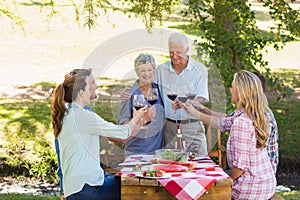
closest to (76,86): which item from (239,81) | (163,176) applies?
(163,176)

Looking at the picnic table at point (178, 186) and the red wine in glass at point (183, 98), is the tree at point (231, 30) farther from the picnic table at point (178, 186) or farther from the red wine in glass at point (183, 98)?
the picnic table at point (178, 186)

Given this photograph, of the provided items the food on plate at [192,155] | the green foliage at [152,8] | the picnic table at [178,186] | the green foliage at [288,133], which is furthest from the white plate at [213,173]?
the green foliage at [288,133]

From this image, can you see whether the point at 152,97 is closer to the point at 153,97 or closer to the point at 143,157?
the point at 153,97

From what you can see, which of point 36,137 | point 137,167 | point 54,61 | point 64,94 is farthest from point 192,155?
point 54,61

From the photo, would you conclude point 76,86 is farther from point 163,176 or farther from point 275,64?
point 275,64

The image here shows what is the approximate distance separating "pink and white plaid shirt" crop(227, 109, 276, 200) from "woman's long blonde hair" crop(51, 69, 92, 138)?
92 cm

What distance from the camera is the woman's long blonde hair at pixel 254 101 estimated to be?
3148 millimetres

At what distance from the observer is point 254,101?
3195 mm

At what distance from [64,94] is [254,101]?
1098 millimetres

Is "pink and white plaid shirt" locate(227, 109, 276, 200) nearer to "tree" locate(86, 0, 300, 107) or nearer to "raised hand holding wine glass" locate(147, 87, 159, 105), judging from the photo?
"raised hand holding wine glass" locate(147, 87, 159, 105)

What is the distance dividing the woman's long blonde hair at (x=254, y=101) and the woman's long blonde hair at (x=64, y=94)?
0.91 metres

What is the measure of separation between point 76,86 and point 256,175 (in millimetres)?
1161

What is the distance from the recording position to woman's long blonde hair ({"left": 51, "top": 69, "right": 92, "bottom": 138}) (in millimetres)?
3104

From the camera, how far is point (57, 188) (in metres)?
6.36
